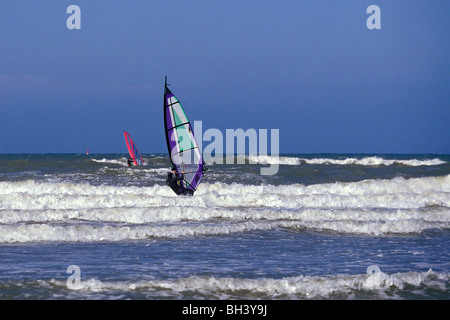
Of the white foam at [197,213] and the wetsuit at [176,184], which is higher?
the wetsuit at [176,184]

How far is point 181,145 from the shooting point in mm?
16203

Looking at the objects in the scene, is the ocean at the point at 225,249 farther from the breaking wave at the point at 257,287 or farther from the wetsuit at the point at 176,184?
the wetsuit at the point at 176,184

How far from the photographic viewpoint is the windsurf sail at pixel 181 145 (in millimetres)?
15727

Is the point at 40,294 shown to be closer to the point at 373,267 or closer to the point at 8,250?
the point at 8,250

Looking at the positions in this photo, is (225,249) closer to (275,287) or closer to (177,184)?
(275,287)

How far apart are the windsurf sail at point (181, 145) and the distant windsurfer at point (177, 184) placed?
0.03 m

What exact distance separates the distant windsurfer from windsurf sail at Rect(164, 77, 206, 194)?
32mm

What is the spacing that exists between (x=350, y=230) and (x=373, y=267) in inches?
159

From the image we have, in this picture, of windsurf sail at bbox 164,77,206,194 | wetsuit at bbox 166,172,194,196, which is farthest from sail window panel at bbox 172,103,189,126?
wetsuit at bbox 166,172,194,196

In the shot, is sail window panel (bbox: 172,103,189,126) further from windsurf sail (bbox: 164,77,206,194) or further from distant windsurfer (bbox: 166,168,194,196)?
distant windsurfer (bbox: 166,168,194,196)

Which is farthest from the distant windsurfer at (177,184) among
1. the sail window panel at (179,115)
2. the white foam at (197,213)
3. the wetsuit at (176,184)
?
the sail window panel at (179,115)
